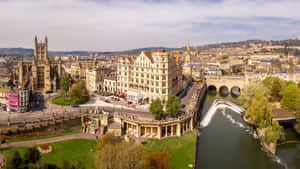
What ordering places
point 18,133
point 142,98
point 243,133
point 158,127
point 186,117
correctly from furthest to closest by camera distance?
point 142,98 → point 243,133 → point 186,117 → point 158,127 → point 18,133

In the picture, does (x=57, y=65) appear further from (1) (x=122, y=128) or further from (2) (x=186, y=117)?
(2) (x=186, y=117)

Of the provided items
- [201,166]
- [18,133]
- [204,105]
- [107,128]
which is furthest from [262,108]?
[18,133]

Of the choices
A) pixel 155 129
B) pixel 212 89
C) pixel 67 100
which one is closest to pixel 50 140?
pixel 155 129

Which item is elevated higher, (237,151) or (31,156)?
(31,156)

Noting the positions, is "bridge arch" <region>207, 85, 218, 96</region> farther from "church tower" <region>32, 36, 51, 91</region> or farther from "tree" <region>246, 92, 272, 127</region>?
"church tower" <region>32, 36, 51, 91</region>

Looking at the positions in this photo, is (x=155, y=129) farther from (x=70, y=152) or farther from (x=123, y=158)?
(x=123, y=158)

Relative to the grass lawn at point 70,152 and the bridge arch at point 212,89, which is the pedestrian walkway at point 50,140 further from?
the bridge arch at point 212,89

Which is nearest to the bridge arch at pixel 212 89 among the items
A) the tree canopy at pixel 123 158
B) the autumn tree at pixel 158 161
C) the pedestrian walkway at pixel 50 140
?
the pedestrian walkway at pixel 50 140

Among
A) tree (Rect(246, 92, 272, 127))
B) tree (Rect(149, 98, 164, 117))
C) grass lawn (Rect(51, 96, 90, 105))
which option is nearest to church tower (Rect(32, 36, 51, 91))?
grass lawn (Rect(51, 96, 90, 105))
